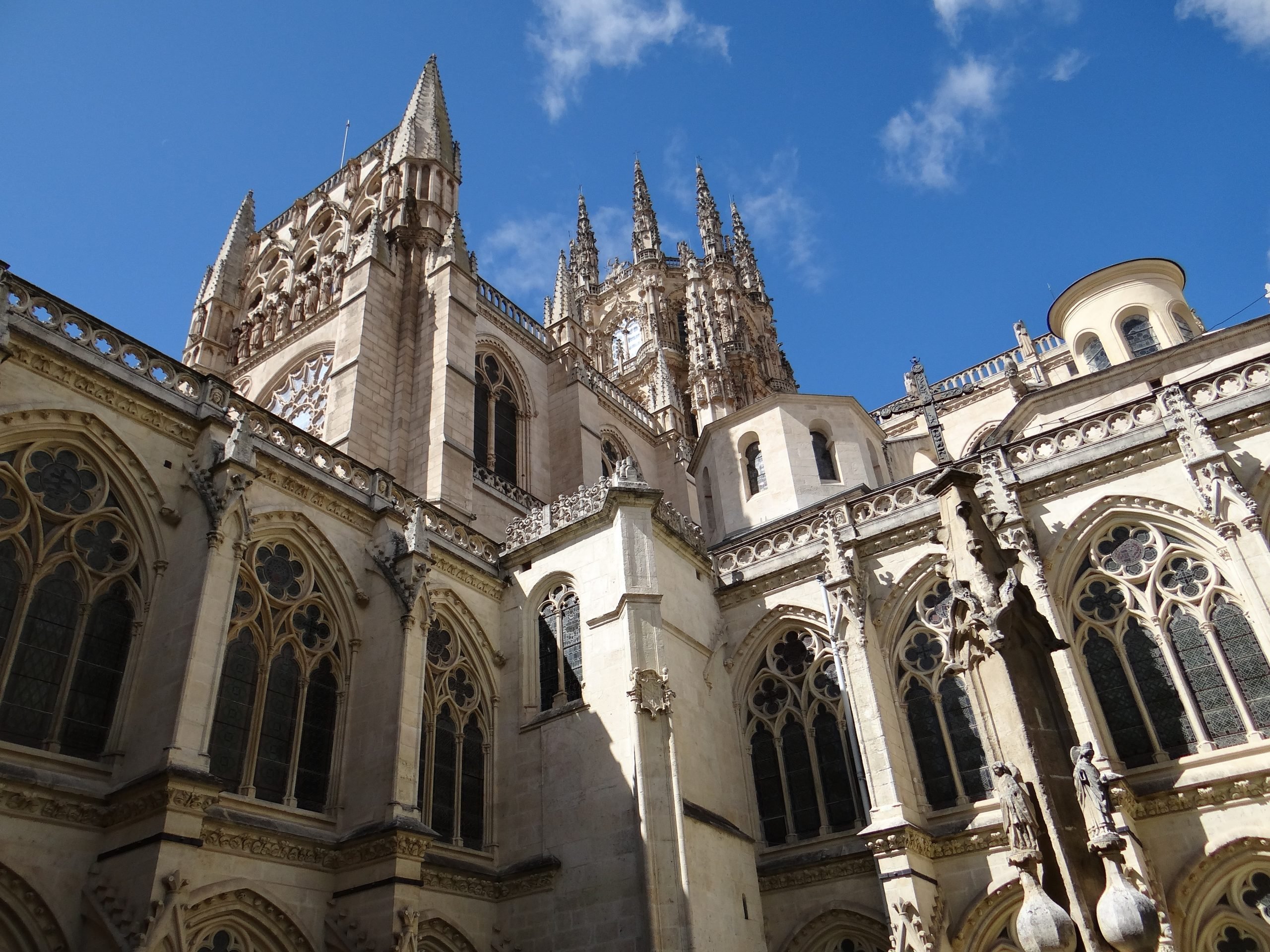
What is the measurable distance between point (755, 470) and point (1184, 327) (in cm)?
1245

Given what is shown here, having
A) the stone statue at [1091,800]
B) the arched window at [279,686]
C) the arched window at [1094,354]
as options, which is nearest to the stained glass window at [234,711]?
the arched window at [279,686]

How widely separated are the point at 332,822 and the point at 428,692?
261cm

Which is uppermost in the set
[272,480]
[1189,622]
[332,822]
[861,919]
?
[272,480]

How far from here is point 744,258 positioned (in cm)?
5412

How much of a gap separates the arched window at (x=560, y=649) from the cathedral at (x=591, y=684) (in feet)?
0.24

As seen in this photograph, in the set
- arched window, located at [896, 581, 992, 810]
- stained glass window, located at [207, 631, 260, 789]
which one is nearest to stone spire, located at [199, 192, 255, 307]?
stained glass window, located at [207, 631, 260, 789]

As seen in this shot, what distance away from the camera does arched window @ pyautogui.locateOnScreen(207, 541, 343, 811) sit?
12602 mm

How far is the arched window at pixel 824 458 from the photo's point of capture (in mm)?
23203

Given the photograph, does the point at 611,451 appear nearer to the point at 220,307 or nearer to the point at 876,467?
the point at 876,467

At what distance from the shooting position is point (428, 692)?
15172 millimetres

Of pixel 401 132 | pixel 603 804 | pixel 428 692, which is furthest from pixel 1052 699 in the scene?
pixel 401 132

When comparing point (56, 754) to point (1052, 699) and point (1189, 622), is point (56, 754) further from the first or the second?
point (1189, 622)

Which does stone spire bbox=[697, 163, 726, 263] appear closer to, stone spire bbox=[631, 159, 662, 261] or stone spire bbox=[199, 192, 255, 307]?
stone spire bbox=[631, 159, 662, 261]

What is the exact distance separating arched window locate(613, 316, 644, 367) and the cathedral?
27.4 meters
